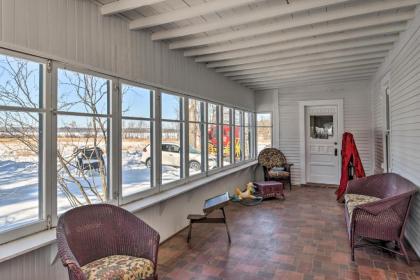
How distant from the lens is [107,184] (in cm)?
278

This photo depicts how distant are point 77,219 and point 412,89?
370 centimetres

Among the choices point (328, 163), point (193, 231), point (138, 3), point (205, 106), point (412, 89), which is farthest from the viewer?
point (328, 163)

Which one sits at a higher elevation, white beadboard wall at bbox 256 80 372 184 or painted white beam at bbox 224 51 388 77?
painted white beam at bbox 224 51 388 77

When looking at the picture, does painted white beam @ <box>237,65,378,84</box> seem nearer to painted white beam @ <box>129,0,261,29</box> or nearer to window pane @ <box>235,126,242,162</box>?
window pane @ <box>235,126,242,162</box>

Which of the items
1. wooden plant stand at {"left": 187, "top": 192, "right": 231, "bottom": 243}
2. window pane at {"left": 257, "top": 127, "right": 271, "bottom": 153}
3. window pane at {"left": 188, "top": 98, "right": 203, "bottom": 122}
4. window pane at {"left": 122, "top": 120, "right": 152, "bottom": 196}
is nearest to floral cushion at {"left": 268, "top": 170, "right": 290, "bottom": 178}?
window pane at {"left": 257, "top": 127, "right": 271, "bottom": 153}

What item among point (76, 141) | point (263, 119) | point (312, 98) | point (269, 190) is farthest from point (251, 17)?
point (263, 119)

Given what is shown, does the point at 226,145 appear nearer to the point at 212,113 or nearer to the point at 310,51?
the point at 212,113

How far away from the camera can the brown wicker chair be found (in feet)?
6.52

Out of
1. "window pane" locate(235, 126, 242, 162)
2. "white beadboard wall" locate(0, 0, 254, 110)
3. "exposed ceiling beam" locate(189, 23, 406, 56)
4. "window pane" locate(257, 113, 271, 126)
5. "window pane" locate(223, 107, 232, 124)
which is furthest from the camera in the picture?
"window pane" locate(257, 113, 271, 126)

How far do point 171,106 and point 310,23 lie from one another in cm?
205

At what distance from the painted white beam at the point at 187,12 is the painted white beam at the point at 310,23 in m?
0.78

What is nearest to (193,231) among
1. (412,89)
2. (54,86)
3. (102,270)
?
(102,270)

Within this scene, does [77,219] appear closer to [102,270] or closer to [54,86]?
[102,270]

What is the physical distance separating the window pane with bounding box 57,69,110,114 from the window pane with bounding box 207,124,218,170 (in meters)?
2.59
